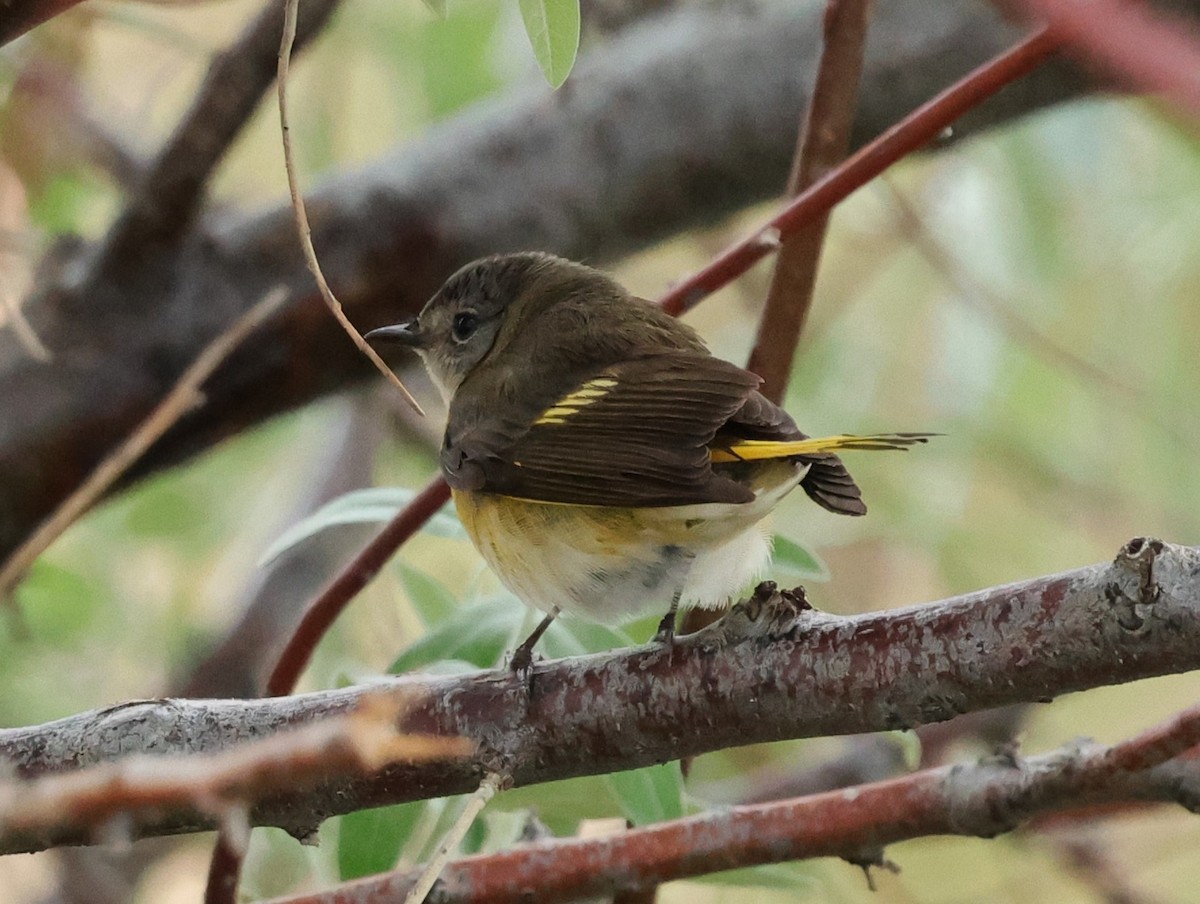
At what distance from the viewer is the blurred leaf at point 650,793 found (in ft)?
3.21

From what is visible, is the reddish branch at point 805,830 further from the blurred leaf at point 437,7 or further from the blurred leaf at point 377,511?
the blurred leaf at point 437,7

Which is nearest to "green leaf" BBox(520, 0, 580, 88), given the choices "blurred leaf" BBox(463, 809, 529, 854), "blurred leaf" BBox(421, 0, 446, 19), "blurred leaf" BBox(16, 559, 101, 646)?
"blurred leaf" BBox(421, 0, 446, 19)

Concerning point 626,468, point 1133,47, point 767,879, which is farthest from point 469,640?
point 1133,47

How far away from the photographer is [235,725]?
0.83 m

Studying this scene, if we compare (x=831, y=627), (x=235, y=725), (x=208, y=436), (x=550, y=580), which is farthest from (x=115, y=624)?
(x=831, y=627)

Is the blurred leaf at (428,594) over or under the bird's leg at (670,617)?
over

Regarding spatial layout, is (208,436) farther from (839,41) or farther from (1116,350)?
(1116,350)

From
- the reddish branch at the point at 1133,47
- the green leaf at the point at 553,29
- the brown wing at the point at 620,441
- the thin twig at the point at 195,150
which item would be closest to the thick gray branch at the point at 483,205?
the thin twig at the point at 195,150

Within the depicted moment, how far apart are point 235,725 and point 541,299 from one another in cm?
81

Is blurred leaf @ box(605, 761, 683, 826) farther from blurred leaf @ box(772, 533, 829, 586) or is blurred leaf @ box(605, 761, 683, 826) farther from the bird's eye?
the bird's eye

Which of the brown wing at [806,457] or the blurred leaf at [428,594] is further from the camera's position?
the blurred leaf at [428,594]

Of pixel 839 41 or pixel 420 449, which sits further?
pixel 420 449

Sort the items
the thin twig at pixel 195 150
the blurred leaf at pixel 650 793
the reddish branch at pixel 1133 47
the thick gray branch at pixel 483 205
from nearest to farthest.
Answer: the reddish branch at pixel 1133 47 < the blurred leaf at pixel 650 793 < the thin twig at pixel 195 150 < the thick gray branch at pixel 483 205

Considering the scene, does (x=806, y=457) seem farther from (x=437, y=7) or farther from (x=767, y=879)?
(x=437, y=7)
